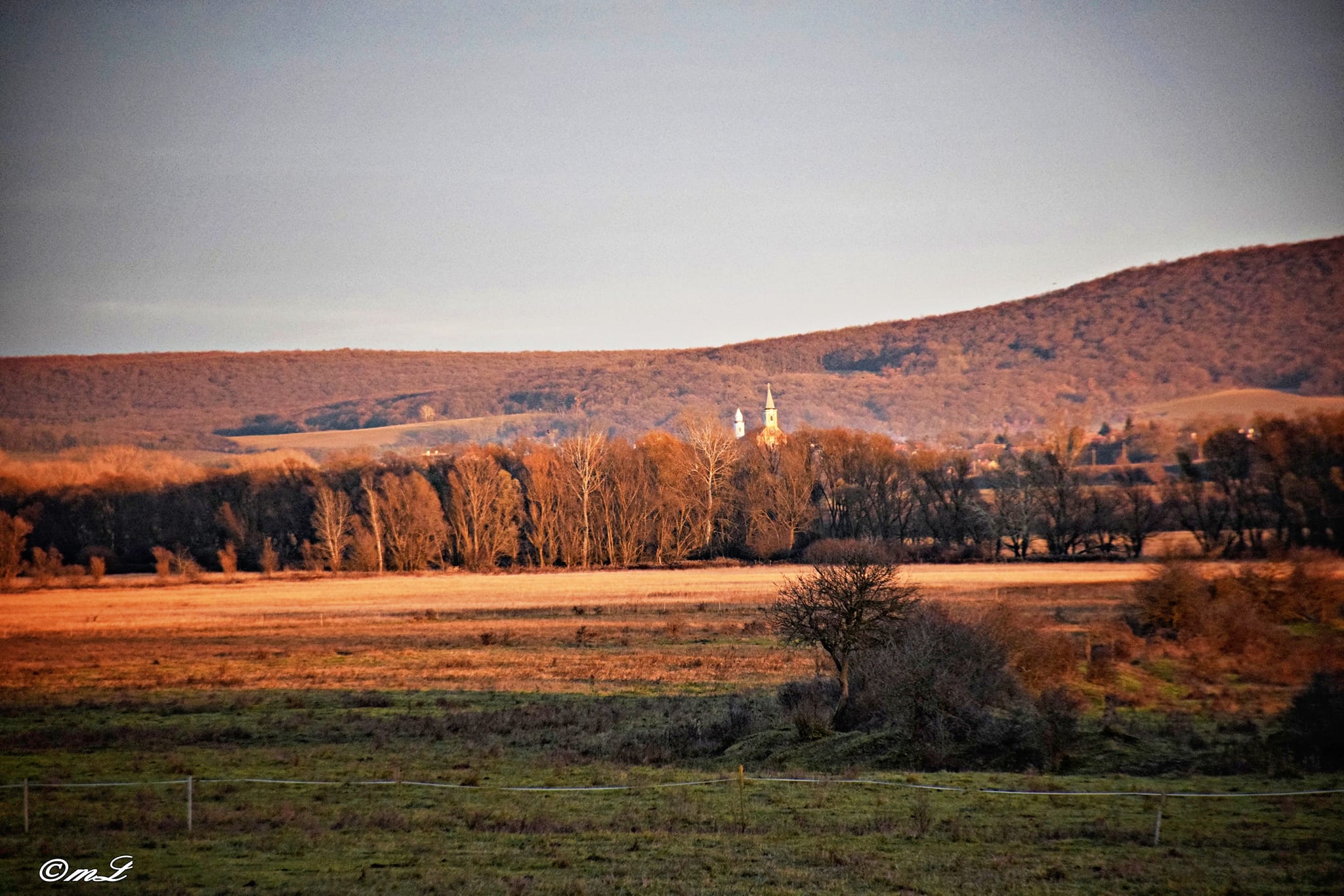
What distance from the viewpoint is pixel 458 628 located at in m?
50.2

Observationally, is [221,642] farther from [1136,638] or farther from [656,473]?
[656,473]

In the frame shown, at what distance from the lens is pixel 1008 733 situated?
22984mm

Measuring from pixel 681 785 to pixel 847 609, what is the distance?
27.8 ft

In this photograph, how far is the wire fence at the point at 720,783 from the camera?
17.2 metres

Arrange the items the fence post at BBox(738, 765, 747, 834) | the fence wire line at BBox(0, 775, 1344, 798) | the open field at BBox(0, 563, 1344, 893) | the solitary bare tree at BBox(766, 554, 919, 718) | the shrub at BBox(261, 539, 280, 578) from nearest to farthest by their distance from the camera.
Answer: the open field at BBox(0, 563, 1344, 893) < the fence post at BBox(738, 765, 747, 834) < the fence wire line at BBox(0, 775, 1344, 798) < the solitary bare tree at BBox(766, 554, 919, 718) < the shrub at BBox(261, 539, 280, 578)

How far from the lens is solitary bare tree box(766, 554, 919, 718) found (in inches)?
1029

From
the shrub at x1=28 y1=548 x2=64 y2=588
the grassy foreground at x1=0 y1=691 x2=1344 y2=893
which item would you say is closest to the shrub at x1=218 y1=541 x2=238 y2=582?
the shrub at x1=28 y1=548 x2=64 y2=588

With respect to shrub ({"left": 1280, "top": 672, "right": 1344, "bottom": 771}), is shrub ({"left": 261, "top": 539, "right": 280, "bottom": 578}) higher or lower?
lower

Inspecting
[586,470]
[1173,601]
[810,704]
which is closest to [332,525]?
[586,470]

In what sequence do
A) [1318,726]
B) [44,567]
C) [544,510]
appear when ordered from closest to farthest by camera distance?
[1318,726] → [44,567] → [544,510]

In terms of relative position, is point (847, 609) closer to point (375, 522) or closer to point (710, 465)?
point (710, 465)

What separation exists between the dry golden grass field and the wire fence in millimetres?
12270

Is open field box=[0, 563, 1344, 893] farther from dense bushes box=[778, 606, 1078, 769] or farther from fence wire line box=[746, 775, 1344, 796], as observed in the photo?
dense bushes box=[778, 606, 1078, 769]

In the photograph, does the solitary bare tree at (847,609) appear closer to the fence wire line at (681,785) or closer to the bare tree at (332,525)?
the fence wire line at (681,785)
